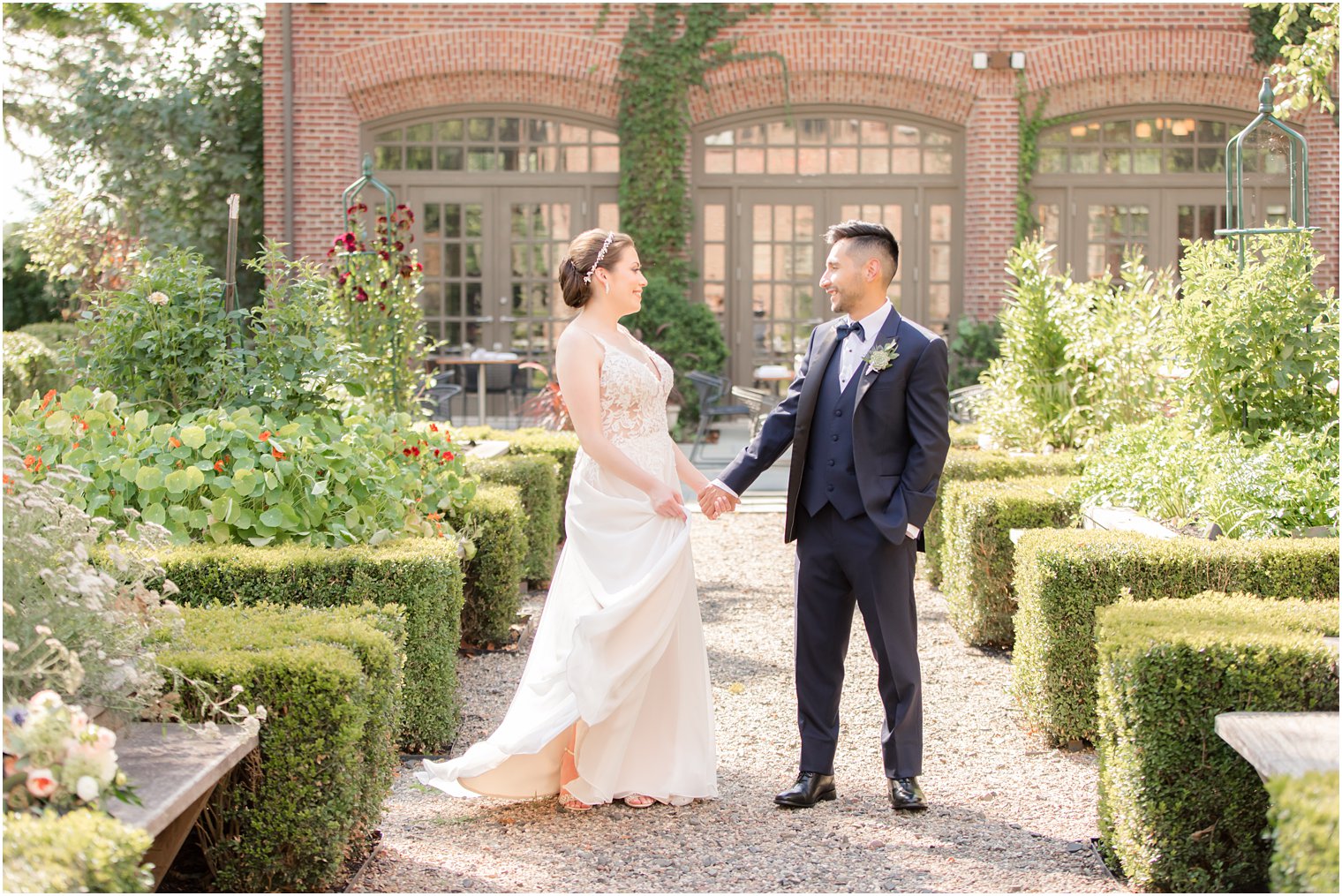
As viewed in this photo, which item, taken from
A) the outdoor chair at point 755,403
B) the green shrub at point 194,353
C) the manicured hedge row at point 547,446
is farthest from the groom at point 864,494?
the outdoor chair at point 755,403

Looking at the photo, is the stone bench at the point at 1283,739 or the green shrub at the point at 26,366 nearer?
the stone bench at the point at 1283,739

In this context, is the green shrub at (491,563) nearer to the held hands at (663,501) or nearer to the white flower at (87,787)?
the held hands at (663,501)

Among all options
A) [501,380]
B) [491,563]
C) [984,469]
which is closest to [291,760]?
[491,563]

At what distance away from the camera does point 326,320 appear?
6148 millimetres

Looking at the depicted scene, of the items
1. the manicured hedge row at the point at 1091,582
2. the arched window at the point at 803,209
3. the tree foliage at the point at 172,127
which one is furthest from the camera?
the arched window at the point at 803,209

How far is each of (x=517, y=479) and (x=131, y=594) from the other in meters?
3.92

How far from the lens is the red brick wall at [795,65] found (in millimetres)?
14516

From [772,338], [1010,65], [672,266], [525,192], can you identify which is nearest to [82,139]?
[525,192]

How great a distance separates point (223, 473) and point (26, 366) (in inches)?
374

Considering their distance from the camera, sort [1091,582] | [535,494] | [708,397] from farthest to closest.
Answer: [708,397] < [535,494] < [1091,582]

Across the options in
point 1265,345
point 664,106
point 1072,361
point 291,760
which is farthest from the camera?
point 664,106

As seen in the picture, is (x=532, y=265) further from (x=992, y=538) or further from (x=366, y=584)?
(x=366, y=584)

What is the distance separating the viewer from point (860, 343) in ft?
13.5

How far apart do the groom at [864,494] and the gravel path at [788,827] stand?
205 millimetres
